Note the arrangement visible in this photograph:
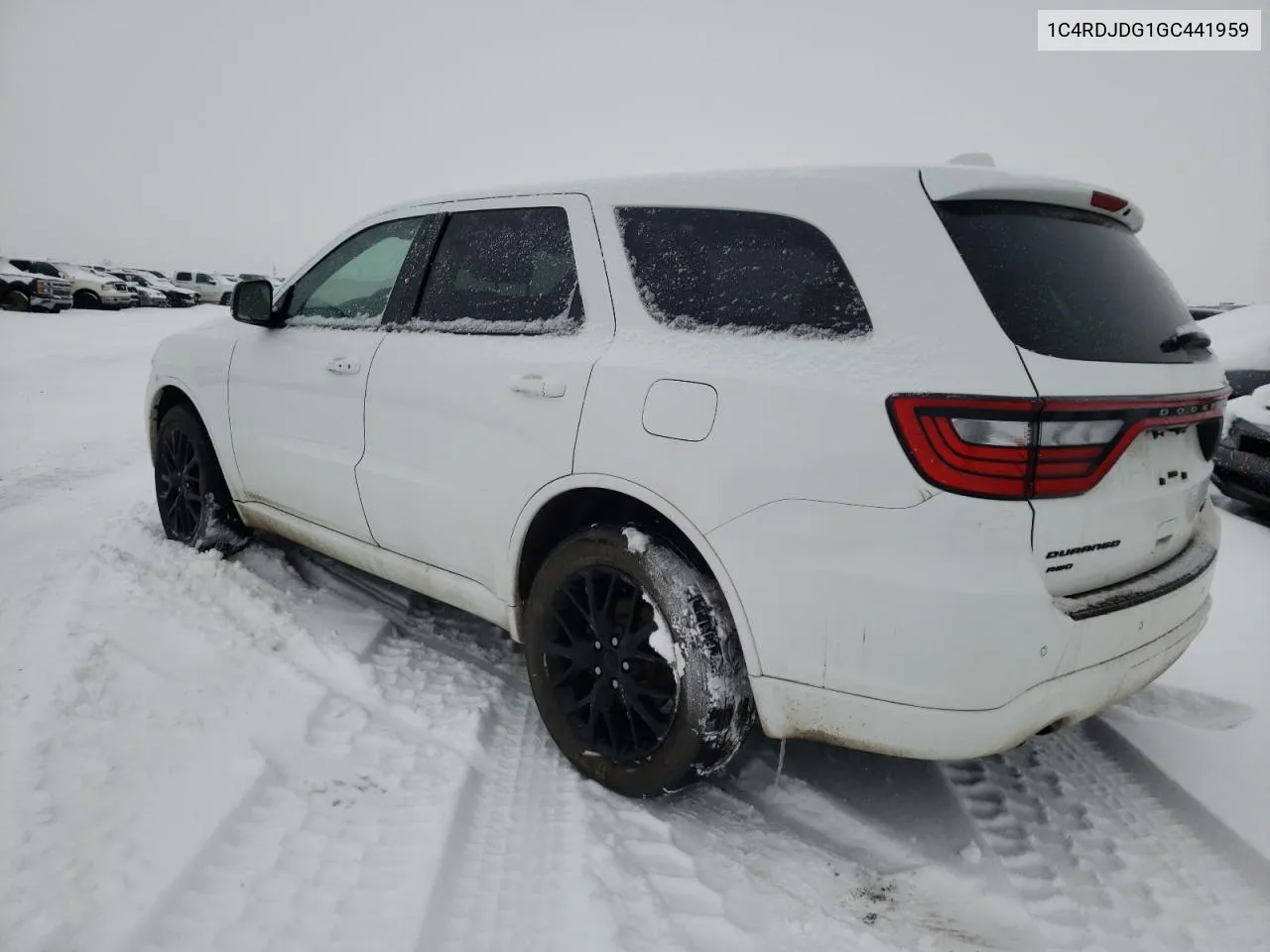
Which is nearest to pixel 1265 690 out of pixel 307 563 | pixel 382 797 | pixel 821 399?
pixel 821 399

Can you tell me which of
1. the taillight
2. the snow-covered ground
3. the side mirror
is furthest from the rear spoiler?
the side mirror

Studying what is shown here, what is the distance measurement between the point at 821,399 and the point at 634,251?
0.85 meters

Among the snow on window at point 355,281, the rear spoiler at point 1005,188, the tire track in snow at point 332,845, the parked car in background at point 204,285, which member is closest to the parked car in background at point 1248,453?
the rear spoiler at point 1005,188

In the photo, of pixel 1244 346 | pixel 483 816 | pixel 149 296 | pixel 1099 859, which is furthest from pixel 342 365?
pixel 149 296

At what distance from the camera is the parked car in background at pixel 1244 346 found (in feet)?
21.0

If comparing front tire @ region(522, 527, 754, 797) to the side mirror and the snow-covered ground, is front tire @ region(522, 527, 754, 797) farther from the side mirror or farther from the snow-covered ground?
the side mirror

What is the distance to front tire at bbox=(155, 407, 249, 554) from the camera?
13.0 ft

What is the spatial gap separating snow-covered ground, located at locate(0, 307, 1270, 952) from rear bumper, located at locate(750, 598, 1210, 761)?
1.45ft

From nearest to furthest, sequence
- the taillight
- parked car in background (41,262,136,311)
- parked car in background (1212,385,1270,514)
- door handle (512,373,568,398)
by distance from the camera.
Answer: the taillight
door handle (512,373,568,398)
parked car in background (1212,385,1270,514)
parked car in background (41,262,136,311)

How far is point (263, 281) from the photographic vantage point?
11.7 ft

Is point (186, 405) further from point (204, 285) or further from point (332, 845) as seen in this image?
point (204, 285)

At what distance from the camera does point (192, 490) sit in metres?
4.06

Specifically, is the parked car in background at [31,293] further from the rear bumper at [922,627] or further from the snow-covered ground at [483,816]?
the rear bumper at [922,627]

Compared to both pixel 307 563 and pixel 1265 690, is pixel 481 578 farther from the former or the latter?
pixel 1265 690
